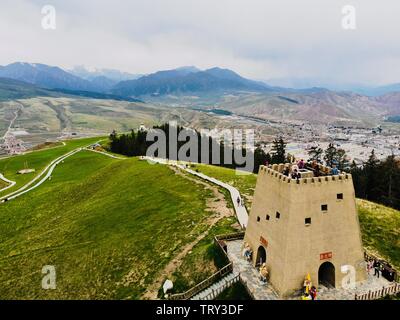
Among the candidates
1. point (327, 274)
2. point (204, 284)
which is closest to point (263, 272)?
point (327, 274)

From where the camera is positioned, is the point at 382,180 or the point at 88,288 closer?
the point at 88,288

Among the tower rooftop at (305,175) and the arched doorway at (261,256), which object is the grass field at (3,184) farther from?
the tower rooftop at (305,175)

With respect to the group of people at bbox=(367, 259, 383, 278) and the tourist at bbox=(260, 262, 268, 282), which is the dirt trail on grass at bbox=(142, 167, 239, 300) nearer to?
the tourist at bbox=(260, 262, 268, 282)

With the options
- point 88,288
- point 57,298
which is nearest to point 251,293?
point 88,288

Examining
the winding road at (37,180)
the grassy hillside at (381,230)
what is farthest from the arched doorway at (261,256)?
the winding road at (37,180)

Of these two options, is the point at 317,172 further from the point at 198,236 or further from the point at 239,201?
the point at 239,201

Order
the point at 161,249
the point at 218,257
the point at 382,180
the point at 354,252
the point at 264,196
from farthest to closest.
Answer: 1. the point at 382,180
2. the point at 161,249
3. the point at 218,257
4. the point at 264,196
5. the point at 354,252
